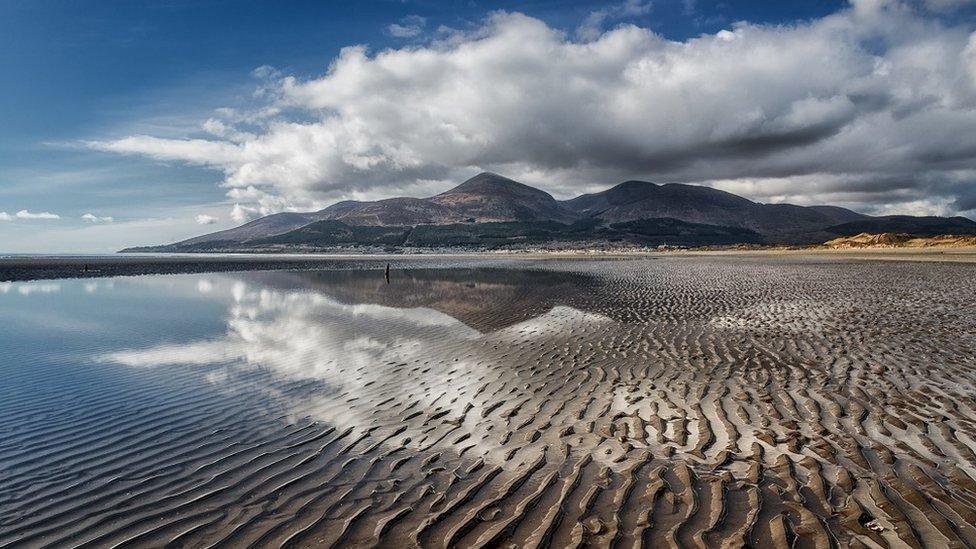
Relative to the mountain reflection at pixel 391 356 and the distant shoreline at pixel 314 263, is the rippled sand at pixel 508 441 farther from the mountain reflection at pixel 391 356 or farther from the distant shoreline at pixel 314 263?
the distant shoreline at pixel 314 263

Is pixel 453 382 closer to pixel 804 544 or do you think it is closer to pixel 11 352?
pixel 804 544

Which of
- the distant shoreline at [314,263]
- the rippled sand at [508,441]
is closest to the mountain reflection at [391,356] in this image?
the rippled sand at [508,441]

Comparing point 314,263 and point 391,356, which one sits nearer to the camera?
point 391,356

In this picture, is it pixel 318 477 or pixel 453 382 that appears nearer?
pixel 318 477

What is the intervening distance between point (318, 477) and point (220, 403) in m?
4.91

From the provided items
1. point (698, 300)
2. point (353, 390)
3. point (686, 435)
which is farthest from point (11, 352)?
point (698, 300)

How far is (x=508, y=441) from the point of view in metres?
7.87

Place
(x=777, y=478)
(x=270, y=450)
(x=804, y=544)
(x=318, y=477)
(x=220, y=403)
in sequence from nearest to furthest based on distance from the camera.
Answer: (x=804, y=544) → (x=777, y=478) → (x=318, y=477) → (x=270, y=450) → (x=220, y=403)

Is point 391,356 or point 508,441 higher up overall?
point 508,441

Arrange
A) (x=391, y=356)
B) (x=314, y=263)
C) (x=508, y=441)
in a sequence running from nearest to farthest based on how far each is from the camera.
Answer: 1. (x=508, y=441)
2. (x=391, y=356)
3. (x=314, y=263)

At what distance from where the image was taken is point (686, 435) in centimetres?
778

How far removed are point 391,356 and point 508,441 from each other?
7.56 m

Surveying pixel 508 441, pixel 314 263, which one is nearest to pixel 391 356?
pixel 508 441

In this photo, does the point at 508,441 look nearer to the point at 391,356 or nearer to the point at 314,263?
the point at 391,356
